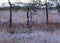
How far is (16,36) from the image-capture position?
6.75 m

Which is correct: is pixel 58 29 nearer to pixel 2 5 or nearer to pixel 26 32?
pixel 26 32

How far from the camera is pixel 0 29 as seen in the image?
8.02 metres

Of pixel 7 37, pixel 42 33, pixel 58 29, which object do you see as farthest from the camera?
pixel 58 29

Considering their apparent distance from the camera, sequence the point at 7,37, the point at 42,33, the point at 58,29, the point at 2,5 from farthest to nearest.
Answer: the point at 2,5, the point at 58,29, the point at 42,33, the point at 7,37

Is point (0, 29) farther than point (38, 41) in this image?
Yes

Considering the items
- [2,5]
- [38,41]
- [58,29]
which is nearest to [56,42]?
[38,41]

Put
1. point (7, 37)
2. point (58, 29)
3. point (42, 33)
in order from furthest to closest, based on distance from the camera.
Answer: point (58, 29) < point (42, 33) < point (7, 37)

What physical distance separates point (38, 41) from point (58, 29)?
204 centimetres

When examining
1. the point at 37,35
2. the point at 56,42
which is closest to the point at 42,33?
the point at 37,35

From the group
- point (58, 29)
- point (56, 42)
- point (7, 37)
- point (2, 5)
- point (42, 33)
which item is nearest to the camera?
point (56, 42)

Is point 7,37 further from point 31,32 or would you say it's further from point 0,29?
point 0,29

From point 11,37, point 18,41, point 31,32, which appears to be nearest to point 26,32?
point 31,32

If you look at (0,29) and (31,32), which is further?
(0,29)

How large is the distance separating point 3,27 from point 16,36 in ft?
5.51
